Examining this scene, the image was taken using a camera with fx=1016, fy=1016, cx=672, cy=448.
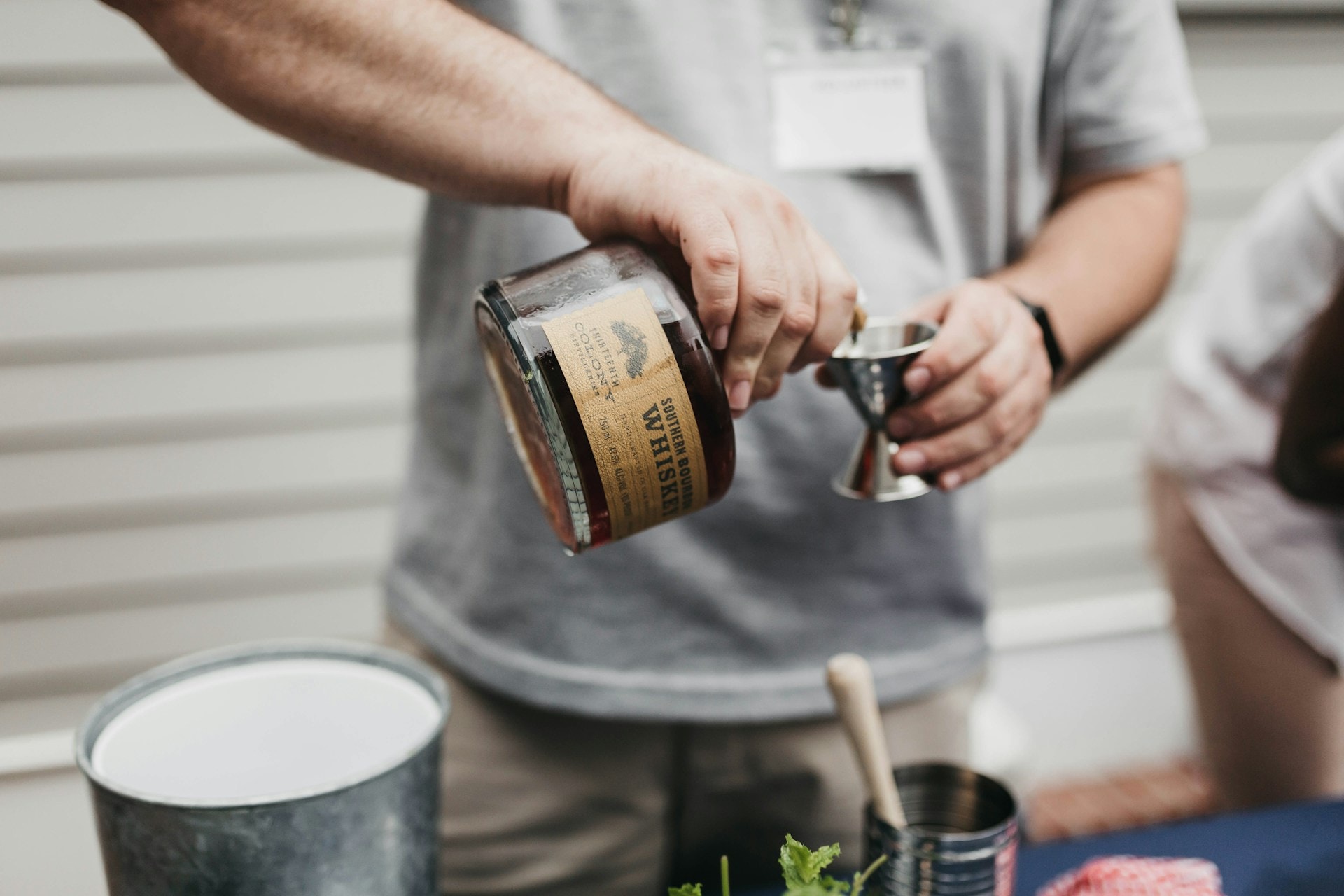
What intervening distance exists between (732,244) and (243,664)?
43 cm

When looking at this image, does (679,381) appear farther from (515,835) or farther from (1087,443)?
(1087,443)

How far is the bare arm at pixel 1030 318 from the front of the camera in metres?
0.78

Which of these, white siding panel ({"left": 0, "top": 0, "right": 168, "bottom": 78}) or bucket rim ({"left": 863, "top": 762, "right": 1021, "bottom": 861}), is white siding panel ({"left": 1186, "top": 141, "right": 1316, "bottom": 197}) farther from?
white siding panel ({"left": 0, "top": 0, "right": 168, "bottom": 78})

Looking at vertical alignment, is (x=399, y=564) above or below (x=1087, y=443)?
above

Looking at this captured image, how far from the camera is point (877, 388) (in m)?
0.75

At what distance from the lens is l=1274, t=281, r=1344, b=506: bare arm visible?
44.6 inches

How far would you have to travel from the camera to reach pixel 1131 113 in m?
1.06

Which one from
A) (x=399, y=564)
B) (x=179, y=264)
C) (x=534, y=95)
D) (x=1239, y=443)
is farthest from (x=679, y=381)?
(x=179, y=264)

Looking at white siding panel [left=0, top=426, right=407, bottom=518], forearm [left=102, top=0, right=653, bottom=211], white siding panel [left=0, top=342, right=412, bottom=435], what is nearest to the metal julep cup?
forearm [left=102, top=0, right=653, bottom=211]

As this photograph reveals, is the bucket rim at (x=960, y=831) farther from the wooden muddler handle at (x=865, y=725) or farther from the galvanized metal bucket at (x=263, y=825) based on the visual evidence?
the galvanized metal bucket at (x=263, y=825)

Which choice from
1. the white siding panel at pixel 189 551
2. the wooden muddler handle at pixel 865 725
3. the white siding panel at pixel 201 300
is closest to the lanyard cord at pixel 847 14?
the wooden muddler handle at pixel 865 725

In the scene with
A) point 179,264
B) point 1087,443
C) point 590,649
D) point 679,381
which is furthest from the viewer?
point 1087,443

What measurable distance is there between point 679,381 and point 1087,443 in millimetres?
2320

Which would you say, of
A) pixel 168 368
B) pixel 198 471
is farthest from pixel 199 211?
pixel 198 471
